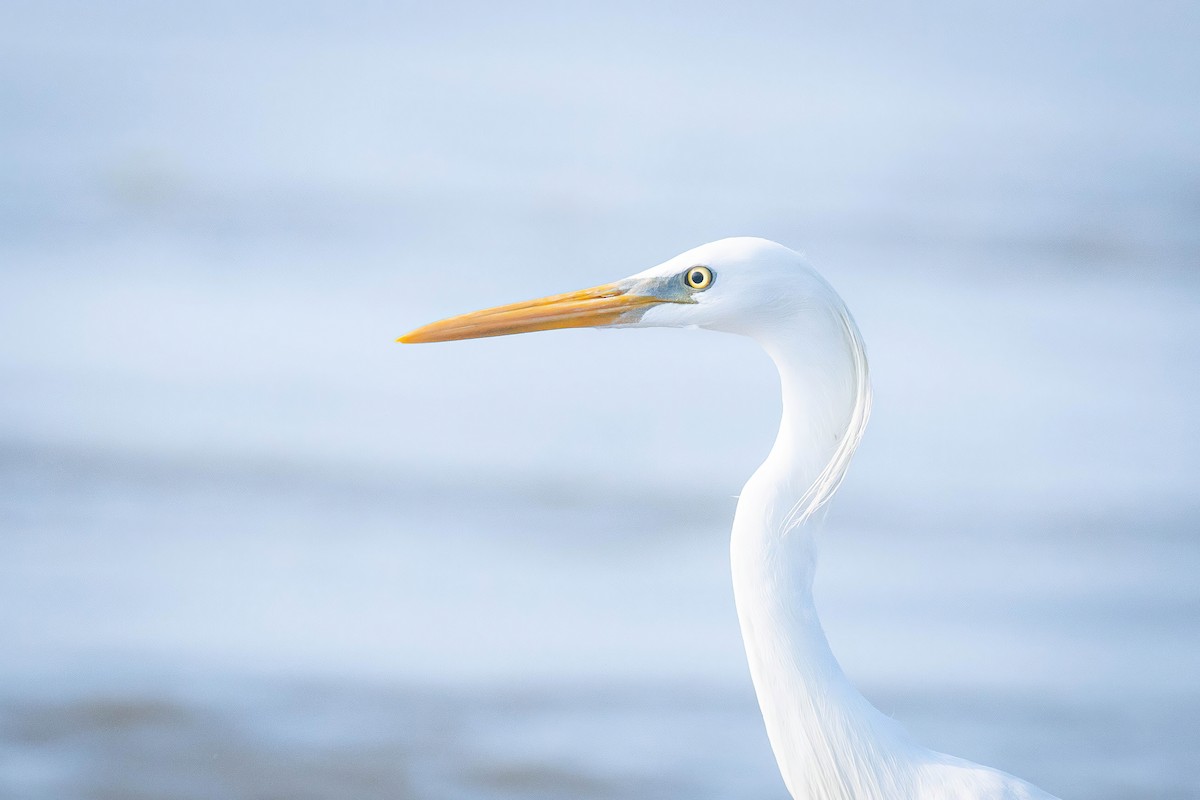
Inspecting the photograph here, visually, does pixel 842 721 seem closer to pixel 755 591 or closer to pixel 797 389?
pixel 755 591

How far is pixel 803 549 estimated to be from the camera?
2059mm

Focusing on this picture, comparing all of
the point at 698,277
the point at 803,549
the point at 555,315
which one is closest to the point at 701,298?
the point at 698,277

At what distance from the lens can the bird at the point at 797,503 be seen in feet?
6.72

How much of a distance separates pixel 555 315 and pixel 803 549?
2.03 ft

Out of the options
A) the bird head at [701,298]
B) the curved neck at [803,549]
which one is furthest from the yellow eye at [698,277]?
the curved neck at [803,549]

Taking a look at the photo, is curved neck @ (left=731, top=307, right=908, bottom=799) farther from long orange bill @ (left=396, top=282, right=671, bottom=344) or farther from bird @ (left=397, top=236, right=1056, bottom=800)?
long orange bill @ (left=396, top=282, right=671, bottom=344)

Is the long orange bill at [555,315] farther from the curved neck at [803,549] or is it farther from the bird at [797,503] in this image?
the curved neck at [803,549]

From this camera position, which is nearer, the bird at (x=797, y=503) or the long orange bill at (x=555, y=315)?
the bird at (x=797, y=503)

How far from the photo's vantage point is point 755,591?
6.81 feet

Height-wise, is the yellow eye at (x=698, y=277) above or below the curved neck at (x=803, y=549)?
above

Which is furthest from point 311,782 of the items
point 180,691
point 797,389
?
point 797,389

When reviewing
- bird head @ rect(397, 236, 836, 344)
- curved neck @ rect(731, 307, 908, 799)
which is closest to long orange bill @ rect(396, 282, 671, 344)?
bird head @ rect(397, 236, 836, 344)

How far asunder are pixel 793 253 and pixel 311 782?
2390mm

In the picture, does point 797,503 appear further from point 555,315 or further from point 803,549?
point 555,315
